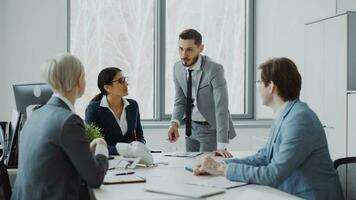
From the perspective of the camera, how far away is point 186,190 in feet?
7.13

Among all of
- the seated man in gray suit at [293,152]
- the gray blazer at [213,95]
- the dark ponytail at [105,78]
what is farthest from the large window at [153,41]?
the seated man in gray suit at [293,152]

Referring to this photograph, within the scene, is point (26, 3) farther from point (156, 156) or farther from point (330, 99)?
point (330, 99)

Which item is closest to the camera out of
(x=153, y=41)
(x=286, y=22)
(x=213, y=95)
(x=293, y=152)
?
(x=293, y=152)

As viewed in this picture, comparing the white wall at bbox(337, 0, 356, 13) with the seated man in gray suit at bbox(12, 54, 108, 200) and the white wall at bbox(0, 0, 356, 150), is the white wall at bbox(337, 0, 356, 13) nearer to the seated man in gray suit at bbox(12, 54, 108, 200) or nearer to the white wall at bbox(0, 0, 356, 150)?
the white wall at bbox(0, 0, 356, 150)

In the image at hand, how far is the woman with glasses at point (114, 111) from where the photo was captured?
357cm

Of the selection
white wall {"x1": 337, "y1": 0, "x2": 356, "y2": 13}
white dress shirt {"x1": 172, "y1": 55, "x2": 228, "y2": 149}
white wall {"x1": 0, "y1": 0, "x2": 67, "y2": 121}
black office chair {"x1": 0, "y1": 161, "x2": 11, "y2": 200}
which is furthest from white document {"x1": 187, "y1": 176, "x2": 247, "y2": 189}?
white wall {"x1": 337, "y1": 0, "x2": 356, "y2": 13}

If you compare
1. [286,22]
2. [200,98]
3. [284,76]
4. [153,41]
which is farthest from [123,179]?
[286,22]

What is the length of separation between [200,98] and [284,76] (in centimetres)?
160

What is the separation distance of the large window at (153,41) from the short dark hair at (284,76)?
3.48 m

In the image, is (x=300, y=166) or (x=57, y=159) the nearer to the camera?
(x=57, y=159)

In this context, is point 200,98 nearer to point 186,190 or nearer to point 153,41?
point 186,190

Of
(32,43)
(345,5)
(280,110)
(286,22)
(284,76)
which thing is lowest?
(280,110)

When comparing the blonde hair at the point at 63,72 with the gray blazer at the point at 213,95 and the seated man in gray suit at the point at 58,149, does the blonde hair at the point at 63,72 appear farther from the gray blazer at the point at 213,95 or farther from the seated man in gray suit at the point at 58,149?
the gray blazer at the point at 213,95

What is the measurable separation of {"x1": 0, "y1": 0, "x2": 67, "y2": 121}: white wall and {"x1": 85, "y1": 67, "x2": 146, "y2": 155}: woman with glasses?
195 cm
